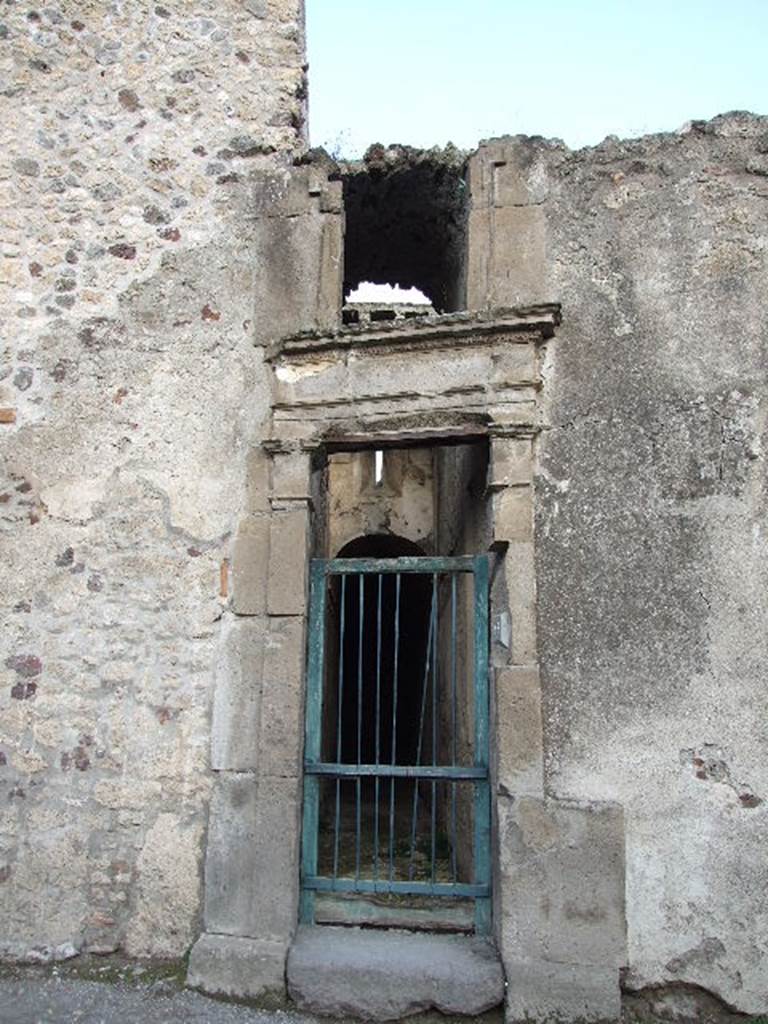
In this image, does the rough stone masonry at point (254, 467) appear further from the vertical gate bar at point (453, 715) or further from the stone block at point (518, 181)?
the vertical gate bar at point (453, 715)

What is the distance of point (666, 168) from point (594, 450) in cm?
152

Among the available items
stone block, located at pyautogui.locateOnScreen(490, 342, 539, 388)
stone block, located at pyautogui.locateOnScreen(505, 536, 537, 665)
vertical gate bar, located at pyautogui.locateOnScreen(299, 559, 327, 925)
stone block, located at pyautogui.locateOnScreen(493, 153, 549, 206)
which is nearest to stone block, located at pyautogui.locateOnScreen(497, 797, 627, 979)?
stone block, located at pyautogui.locateOnScreen(505, 536, 537, 665)

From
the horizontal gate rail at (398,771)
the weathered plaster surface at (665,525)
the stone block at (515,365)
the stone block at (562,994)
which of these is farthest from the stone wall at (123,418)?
the weathered plaster surface at (665,525)

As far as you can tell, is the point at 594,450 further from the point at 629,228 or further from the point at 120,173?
the point at 120,173

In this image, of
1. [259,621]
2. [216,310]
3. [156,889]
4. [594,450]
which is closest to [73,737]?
[156,889]

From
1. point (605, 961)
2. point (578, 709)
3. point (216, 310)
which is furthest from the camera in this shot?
point (216, 310)

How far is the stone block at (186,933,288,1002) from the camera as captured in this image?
3611mm

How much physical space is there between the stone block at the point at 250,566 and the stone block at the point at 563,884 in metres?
1.58

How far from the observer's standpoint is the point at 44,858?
3.92 m

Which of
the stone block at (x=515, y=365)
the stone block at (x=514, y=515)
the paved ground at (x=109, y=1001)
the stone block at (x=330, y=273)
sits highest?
the stone block at (x=330, y=273)

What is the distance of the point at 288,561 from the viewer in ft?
13.4

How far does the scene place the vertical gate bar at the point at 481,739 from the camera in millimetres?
3822

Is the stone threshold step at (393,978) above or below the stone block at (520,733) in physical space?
below

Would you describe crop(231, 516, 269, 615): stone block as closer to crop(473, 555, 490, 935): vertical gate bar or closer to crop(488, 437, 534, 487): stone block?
crop(473, 555, 490, 935): vertical gate bar
